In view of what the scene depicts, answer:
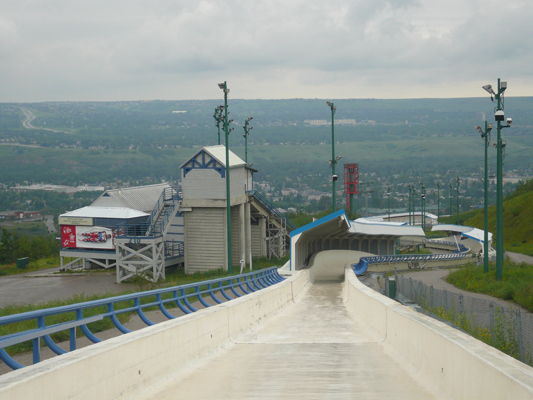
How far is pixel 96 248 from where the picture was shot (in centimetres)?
4962

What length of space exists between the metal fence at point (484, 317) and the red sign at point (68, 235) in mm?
32493

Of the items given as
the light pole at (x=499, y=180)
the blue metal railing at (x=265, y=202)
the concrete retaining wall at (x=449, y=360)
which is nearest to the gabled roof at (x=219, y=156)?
the blue metal railing at (x=265, y=202)

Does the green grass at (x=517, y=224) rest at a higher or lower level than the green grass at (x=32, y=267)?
higher

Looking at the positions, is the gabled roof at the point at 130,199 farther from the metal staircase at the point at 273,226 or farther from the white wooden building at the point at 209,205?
the white wooden building at the point at 209,205

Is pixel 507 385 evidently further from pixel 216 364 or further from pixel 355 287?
pixel 355 287

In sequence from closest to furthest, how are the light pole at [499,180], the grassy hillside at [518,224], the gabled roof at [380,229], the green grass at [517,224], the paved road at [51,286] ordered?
1. the light pole at [499,180]
2. the paved road at [51,286]
3. the gabled roof at [380,229]
4. the green grass at [517,224]
5. the grassy hillside at [518,224]

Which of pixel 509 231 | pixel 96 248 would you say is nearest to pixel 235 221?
pixel 96 248

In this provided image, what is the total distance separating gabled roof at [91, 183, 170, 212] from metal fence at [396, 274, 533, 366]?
34347 millimetres

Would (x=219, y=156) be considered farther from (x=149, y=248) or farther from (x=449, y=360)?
(x=449, y=360)

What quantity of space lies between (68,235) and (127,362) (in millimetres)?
44262

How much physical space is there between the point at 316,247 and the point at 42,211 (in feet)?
528

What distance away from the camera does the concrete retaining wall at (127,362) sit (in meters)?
6.26

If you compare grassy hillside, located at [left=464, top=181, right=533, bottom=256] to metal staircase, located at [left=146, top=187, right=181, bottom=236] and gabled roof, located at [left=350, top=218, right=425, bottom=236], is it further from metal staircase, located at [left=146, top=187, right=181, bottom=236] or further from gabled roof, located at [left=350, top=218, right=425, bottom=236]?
metal staircase, located at [left=146, top=187, right=181, bottom=236]

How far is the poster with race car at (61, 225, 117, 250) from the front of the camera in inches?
1914
